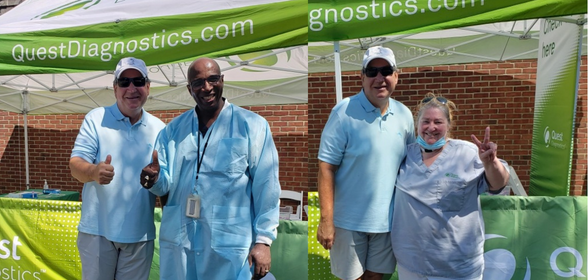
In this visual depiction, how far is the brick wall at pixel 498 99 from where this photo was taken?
5.35m

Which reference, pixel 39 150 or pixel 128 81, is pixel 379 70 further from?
pixel 39 150

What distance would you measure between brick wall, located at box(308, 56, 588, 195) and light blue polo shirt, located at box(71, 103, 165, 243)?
3.43 m

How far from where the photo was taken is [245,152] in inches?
91.0

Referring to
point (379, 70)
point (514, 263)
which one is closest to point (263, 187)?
point (379, 70)

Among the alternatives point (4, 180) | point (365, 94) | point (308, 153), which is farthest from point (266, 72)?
point (4, 180)

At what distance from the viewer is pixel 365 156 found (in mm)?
2512

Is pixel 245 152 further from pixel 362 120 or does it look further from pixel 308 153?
pixel 308 153

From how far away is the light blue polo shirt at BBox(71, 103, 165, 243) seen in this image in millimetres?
2646

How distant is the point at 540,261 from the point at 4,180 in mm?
7637

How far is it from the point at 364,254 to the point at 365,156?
0.57m

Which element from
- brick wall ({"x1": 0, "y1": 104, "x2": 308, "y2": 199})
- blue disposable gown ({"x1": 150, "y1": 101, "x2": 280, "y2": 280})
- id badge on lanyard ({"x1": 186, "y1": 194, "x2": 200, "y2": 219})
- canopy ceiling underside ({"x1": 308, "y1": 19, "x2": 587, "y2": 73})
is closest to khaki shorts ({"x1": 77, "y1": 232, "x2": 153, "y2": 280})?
blue disposable gown ({"x1": 150, "y1": 101, "x2": 280, "y2": 280})

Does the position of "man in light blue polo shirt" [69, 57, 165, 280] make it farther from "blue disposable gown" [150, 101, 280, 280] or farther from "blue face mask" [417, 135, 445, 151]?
"blue face mask" [417, 135, 445, 151]

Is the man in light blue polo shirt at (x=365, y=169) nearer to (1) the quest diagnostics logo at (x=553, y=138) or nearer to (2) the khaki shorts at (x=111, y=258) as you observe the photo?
(2) the khaki shorts at (x=111, y=258)

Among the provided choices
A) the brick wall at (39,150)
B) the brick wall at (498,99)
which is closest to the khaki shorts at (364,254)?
the brick wall at (498,99)
